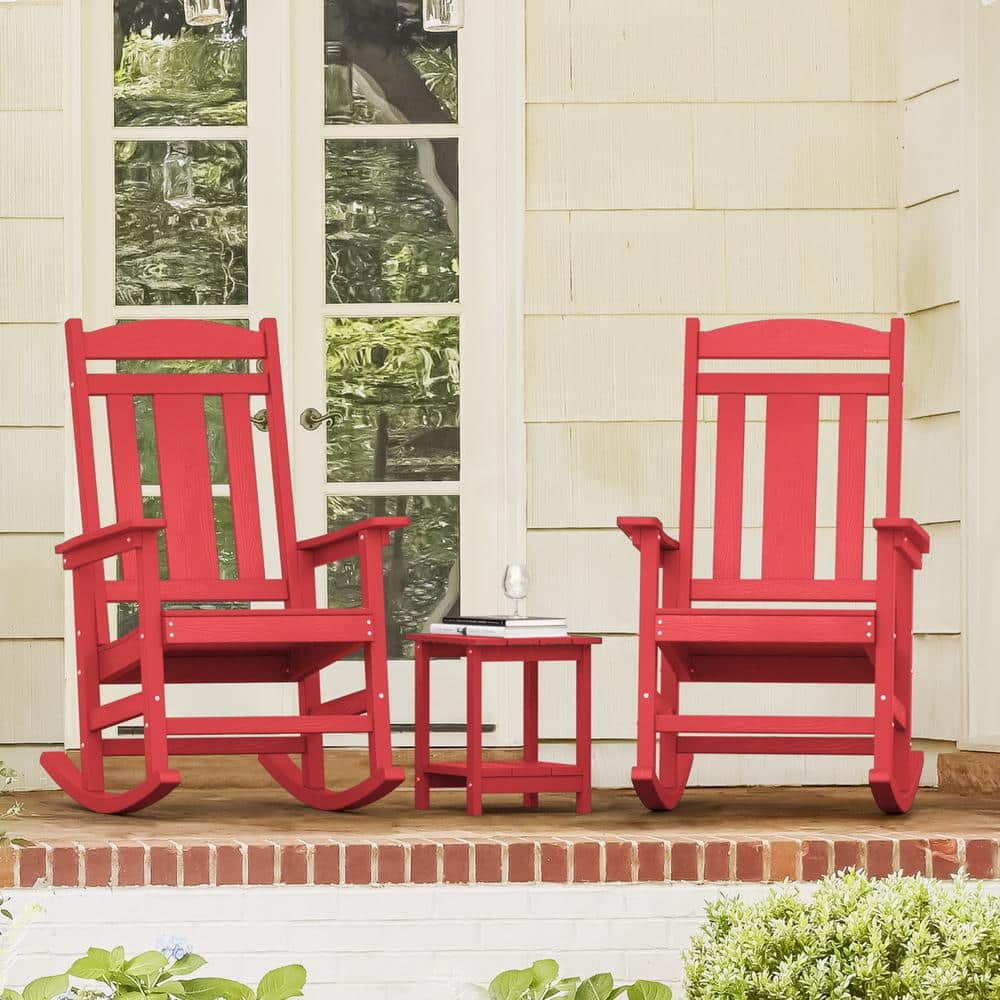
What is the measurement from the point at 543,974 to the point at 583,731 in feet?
2.89

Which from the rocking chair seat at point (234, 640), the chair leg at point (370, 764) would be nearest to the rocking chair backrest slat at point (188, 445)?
the rocking chair seat at point (234, 640)

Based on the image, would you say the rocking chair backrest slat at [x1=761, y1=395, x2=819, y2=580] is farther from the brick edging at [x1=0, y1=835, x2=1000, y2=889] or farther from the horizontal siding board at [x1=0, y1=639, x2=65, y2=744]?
the horizontal siding board at [x1=0, y1=639, x2=65, y2=744]

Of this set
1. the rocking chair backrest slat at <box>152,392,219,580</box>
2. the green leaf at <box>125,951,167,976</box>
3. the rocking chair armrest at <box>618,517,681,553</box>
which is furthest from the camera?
the rocking chair backrest slat at <box>152,392,219,580</box>

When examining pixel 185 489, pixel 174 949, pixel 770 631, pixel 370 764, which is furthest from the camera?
pixel 185 489

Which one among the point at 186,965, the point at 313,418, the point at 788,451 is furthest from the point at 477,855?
the point at 313,418

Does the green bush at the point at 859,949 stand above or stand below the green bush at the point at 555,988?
above

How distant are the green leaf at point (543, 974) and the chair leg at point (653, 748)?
1.90 ft

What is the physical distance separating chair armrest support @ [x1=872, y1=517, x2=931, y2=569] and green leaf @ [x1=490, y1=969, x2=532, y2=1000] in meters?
1.09

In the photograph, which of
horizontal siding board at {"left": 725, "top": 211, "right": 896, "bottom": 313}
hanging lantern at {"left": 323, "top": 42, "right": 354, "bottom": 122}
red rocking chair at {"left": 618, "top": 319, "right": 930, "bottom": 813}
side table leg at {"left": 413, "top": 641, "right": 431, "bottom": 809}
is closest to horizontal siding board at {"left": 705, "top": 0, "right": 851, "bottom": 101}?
horizontal siding board at {"left": 725, "top": 211, "right": 896, "bottom": 313}

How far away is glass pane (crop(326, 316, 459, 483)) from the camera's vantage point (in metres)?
4.07

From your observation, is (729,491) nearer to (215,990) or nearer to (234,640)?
(234,640)

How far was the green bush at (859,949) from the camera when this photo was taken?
7.03ft

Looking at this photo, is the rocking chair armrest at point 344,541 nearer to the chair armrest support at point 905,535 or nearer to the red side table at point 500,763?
the red side table at point 500,763

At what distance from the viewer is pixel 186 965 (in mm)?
2385
